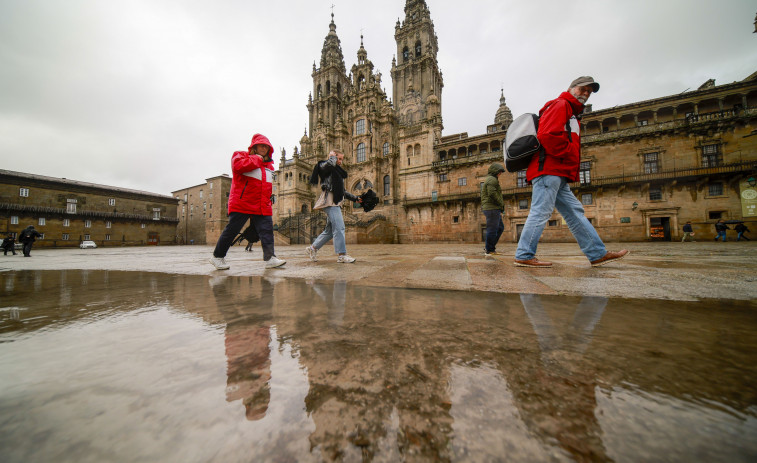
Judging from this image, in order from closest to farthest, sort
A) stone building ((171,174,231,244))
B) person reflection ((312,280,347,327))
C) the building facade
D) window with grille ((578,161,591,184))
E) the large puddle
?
the large puddle → person reflection ((312,280,347,327)) → the building facade → window with grille ((578,161,591,184)) → stone building ((171,174,231,244))

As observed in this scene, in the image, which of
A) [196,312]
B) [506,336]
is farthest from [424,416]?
[196,312]

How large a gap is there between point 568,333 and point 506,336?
0.74 feet

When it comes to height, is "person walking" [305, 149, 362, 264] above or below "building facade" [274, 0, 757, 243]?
below

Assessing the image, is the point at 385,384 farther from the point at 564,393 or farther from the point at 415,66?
the point at 415,66

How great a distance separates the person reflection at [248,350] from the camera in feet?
1.75

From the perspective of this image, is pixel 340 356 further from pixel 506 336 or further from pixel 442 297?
pixel 442 297

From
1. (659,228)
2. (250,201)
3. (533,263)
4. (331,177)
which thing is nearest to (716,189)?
(659,228)

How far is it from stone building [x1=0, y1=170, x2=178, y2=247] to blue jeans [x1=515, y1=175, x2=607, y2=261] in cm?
4497

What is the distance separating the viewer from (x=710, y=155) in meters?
15.9

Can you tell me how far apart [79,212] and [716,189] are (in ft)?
189

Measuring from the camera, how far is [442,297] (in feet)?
4.75

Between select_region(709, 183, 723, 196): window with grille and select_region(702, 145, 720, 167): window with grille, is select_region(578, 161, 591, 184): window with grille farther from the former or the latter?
select_region(709, 183, 723, 196): window with grille

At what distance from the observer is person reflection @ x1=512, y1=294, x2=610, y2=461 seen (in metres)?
0.40

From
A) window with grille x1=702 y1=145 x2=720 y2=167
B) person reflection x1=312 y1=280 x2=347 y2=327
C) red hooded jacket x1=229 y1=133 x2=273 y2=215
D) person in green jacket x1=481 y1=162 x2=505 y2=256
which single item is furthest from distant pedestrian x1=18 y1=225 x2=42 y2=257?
window with grille x1=702 y1=145 x2=720 y2=167
